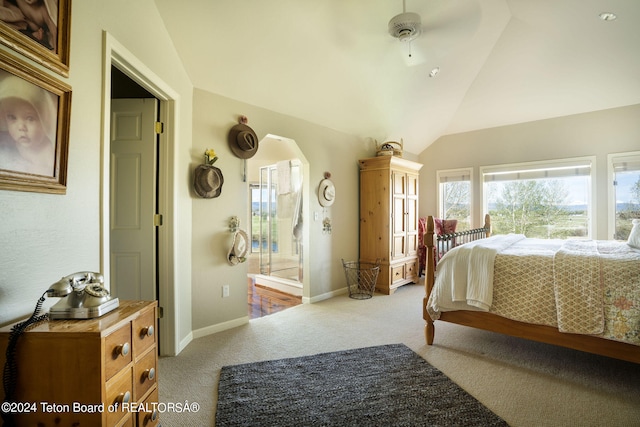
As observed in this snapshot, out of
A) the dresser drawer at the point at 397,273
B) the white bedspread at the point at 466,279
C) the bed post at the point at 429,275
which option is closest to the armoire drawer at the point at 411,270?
the dresser drawer at the point at 397,273

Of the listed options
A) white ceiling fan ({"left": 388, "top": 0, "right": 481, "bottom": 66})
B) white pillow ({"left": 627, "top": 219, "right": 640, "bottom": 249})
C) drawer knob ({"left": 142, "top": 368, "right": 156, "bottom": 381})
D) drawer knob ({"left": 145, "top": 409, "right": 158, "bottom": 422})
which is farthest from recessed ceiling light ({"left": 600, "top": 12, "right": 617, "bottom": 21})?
drawer knob ({"left": 145, "top": 409, "right": 158, "bottom": 422})

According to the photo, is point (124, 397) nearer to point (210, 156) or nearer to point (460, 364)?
point (210, 156)

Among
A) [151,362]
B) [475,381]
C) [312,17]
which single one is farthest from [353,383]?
[312,17]

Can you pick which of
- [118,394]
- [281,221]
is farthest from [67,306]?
[281,221]

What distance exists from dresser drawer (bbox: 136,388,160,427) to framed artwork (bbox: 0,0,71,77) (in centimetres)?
148

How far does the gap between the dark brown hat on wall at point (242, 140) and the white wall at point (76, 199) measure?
3.05 feet

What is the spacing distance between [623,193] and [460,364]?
408 centimetres

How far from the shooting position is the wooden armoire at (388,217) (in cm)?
438

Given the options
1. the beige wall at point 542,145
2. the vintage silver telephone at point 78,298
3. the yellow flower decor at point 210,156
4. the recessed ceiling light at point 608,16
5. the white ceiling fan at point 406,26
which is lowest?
the vintage silver telephone at point 78,298

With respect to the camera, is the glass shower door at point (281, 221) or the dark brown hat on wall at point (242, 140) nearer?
the dark brown hat on wall at point (242, 140)

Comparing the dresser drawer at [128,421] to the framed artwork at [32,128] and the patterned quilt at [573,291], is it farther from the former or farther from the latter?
the patterned quilt at [573,291]

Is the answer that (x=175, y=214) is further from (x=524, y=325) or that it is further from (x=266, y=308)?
(x=524, y=325)

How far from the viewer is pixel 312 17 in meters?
2.71

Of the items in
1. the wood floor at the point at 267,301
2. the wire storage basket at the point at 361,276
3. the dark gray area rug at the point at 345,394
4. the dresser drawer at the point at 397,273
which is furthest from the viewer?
the dresser drawer at the point at 397,273
